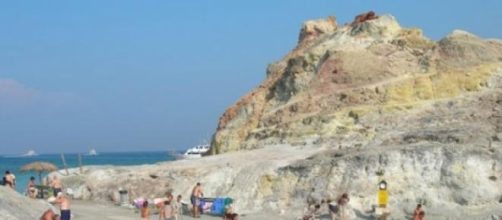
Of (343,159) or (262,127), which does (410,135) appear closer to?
(343,159)

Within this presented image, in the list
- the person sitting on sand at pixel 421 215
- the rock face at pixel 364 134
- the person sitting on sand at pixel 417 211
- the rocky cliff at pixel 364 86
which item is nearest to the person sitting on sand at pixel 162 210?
the rock face at pixel 364 134

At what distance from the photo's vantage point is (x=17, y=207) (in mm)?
27281

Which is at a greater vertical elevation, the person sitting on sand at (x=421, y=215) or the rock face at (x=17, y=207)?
the rock face at (x=17, y=207)

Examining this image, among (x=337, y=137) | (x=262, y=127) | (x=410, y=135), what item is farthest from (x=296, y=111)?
(x=410, y=135)

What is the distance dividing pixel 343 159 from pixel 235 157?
24.1ft

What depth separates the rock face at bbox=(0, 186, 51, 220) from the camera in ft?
84.1

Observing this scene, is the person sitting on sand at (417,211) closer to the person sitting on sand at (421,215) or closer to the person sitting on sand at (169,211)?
the person sitting on sand at (421,215)

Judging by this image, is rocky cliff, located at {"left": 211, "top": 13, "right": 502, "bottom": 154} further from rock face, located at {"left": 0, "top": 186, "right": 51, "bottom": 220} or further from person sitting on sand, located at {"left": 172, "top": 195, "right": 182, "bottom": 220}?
rock face, located at {"left": 0, "top": 186, "right": 51, "bottom": 220}

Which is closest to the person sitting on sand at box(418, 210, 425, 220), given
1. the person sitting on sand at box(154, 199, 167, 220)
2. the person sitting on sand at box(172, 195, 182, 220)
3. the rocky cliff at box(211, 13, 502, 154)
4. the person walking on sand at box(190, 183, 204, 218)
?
the rocky cliff at box(211, 13, 502, 154)

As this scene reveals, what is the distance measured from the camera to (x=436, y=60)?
163 feet

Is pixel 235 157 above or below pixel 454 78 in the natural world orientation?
below

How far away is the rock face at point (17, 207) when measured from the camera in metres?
25.6

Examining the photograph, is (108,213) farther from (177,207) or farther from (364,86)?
(364,86)

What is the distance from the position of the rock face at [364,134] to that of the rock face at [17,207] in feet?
37.3
